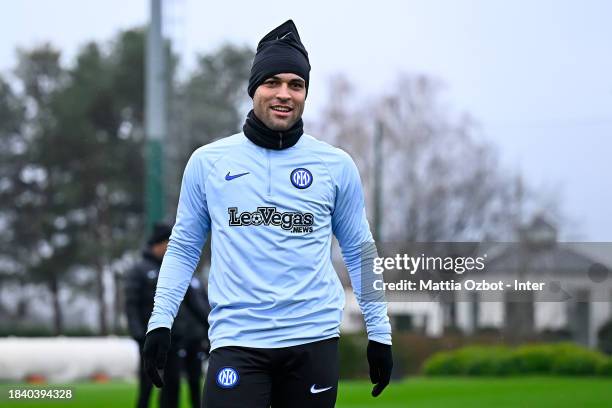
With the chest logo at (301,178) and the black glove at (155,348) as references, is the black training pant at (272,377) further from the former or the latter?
the chest logo at (301,178)

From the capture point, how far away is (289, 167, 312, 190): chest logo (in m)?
4.62

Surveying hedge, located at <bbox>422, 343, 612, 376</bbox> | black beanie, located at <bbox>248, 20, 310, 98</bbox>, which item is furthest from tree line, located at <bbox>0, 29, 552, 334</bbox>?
black beanie, located at <bbox>248, 20, 310, 98</bbox>

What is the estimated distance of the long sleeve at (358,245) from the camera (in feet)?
15.5

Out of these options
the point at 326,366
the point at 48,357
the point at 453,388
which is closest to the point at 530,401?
the point at 453,388

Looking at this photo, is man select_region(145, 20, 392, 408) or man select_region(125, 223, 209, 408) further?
man select_region(125, 223, 209, 408)

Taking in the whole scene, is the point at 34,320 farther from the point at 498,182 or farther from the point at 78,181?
the point at 498,182

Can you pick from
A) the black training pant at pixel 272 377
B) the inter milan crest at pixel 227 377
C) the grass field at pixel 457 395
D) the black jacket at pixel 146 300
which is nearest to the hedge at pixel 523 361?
the grass field at pixel 457 395

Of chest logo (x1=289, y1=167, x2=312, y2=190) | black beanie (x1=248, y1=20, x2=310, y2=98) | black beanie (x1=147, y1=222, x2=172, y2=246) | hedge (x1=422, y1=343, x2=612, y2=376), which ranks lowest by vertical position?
hedge (x1=422, y1=343, x2=612, y2=376)

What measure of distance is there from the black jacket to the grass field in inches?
144

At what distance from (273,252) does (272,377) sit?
440mm

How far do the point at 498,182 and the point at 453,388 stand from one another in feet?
54.2

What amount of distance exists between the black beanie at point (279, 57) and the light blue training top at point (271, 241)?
243mm

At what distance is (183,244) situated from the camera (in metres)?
4.72

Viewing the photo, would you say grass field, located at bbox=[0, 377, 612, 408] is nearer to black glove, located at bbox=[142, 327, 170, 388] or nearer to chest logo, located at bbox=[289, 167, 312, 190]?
black glove, located at bbox=[142, 327, 170, 388]
